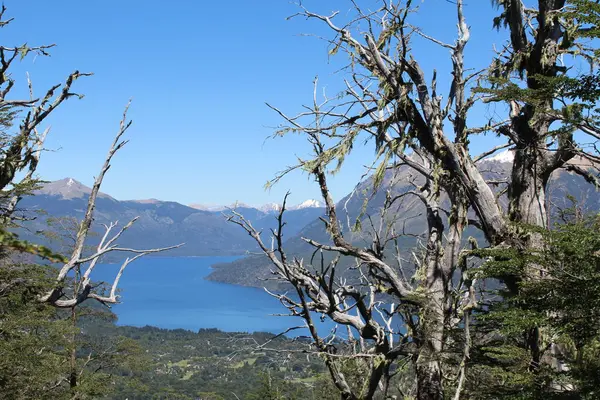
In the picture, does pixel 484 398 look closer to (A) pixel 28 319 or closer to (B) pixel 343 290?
(B) pixel 343 290

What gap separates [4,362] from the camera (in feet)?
34.8

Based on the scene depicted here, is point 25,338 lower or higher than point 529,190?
lower

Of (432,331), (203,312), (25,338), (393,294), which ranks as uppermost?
(393,294)

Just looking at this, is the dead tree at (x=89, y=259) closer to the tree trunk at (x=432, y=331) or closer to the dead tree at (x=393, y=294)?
the dead tree at (x=393, y=294)

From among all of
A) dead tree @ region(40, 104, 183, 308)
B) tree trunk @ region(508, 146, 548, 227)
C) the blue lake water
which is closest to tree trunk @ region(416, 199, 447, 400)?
tree trunk @ region(508, 146, 548, 227)

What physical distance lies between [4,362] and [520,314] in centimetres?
1060

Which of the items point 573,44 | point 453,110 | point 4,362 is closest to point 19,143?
point 4,362

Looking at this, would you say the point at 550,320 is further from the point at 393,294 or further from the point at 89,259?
the point at 89,259

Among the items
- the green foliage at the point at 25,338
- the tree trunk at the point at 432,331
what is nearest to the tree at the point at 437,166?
the tree trunk at the point at 432,331

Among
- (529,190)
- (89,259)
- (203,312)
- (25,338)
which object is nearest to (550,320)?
(529,190)

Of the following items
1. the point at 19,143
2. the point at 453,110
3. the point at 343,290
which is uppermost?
the point at 453,110

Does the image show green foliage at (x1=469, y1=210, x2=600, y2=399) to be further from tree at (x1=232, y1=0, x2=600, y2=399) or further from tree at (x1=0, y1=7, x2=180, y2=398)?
tree at (x1=0, y1=7, x2=180, y2=398)

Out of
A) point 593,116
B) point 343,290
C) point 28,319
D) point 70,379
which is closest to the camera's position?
point 593,116

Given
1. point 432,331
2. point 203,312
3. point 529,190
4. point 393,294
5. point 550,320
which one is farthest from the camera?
point 203,312
